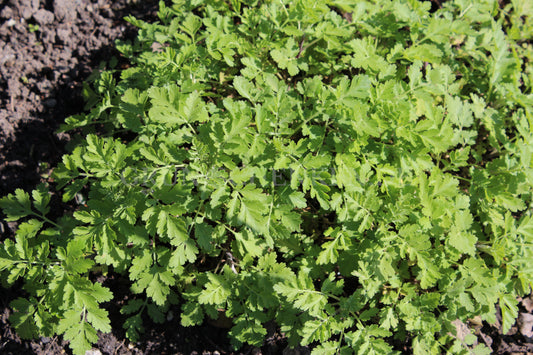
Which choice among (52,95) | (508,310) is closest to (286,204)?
(508,310)

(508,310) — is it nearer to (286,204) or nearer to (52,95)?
(286,204)

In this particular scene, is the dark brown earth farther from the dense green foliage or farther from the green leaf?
the green leaf

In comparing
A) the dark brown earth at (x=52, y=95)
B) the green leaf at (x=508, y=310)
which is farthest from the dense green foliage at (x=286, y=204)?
the dark brown earth at (x=52, y=95)

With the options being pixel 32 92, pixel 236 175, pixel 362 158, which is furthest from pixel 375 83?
pixel 32 92

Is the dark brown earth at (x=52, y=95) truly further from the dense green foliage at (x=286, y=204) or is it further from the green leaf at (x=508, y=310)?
the green leaf at (x=508, y=310)

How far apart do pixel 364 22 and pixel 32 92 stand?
2.90 metres

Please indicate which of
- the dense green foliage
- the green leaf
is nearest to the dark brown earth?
the dense green foliage

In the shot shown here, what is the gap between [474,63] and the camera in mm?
3414

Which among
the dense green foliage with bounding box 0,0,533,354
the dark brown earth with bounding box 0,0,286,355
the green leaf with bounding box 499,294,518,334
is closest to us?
the dense green foliage with bounding box 0,0,533,354

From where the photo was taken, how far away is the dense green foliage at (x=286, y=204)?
8.05ft

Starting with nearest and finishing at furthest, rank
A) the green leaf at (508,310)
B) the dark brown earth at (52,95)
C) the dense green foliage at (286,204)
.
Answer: the dense green foliage at (286,204), the green leaf at (508,310), the dark brown earth at (52,95)

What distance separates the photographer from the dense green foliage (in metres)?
2.46

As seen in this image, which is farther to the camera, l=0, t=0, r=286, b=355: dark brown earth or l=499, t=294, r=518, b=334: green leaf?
l=0, t=0, r=286, b=355: dark brown earth

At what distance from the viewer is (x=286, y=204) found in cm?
255
